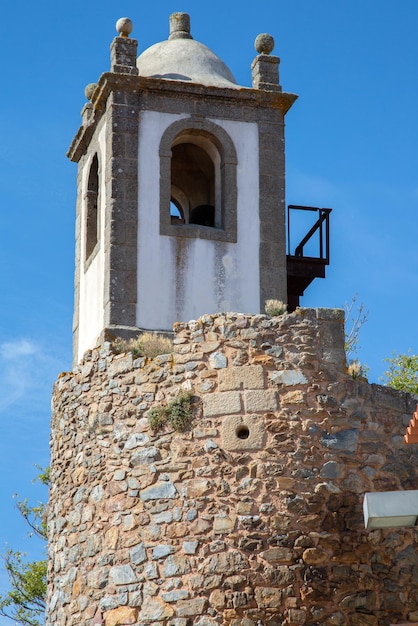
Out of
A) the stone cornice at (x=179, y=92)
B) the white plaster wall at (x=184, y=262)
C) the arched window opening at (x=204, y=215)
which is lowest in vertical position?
the white plaster wall at (x=184, y=262)

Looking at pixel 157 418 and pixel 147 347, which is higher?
pixel 147 347

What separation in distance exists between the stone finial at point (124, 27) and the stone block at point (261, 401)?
6.66 metres

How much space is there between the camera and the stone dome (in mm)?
20750

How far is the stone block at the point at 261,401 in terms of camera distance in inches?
632

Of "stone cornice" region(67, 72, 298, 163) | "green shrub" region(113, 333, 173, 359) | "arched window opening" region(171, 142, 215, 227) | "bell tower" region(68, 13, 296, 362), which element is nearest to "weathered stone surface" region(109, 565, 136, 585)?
"green shrub" region(113, 333, 173, 359)

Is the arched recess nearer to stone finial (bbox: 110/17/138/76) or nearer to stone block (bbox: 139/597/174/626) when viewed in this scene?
stone finial (bbox: 110/17/138/76)

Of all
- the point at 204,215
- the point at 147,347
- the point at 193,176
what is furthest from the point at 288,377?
the point at 193,176

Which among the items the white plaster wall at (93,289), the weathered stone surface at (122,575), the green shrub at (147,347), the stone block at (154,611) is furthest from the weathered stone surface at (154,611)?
the white plaster wall at (93,289)

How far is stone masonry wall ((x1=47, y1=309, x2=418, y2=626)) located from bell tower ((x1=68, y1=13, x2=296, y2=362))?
2.86 meters

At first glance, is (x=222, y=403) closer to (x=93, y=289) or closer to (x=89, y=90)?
(x=93, y=289)

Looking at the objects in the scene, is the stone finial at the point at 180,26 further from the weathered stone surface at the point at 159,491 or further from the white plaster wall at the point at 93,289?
the weathered stone surface at the point at 159,491

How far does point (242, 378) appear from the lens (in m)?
16.2

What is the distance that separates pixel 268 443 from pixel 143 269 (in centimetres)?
450

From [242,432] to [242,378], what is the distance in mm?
577
